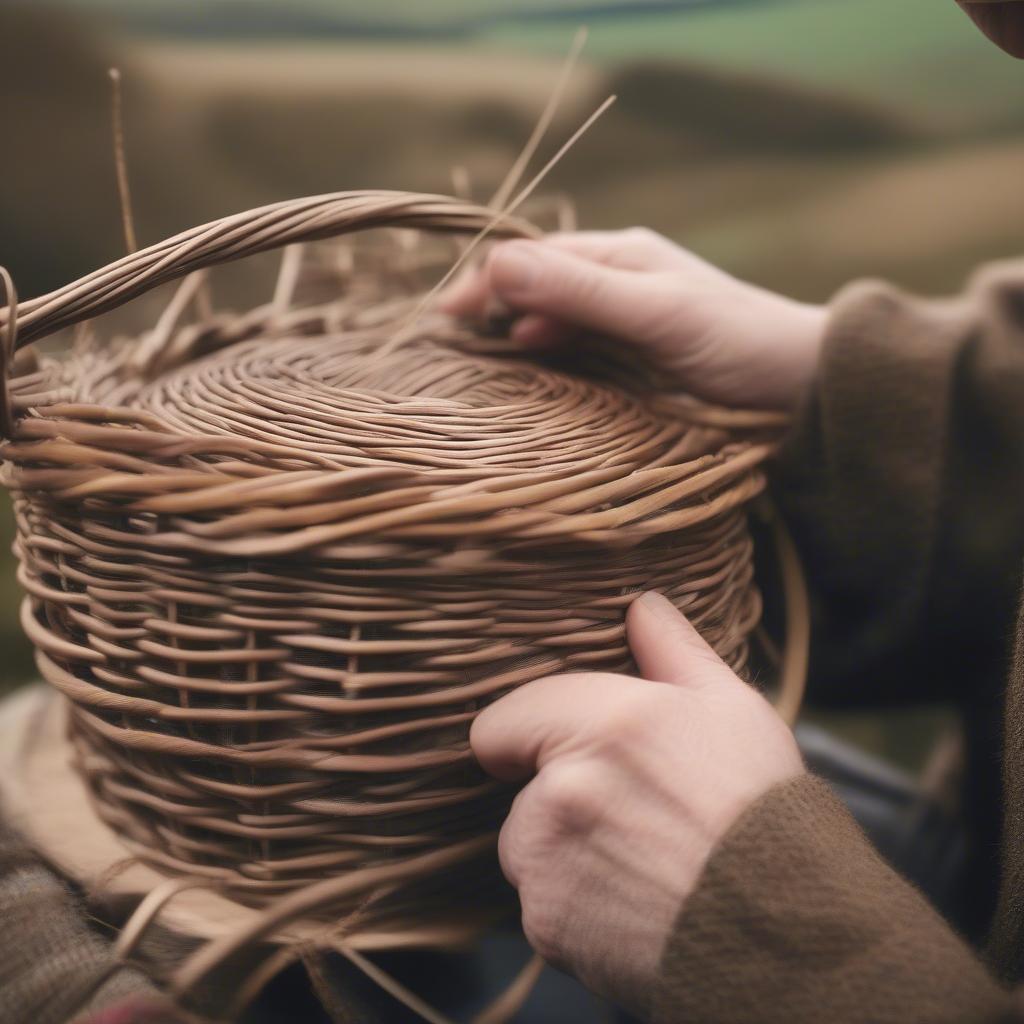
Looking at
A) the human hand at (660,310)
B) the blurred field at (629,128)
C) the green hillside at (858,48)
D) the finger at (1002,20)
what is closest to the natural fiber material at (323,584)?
the human hand at (660,310)

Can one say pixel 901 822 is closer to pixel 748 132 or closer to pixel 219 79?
Answer: pixel 748 132

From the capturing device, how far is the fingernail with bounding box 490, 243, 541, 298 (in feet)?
1.77

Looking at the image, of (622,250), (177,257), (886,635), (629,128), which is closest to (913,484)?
(886,635)

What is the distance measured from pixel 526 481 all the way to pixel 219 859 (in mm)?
224

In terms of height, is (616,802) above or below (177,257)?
below

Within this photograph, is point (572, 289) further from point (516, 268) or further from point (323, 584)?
point (323, 584)

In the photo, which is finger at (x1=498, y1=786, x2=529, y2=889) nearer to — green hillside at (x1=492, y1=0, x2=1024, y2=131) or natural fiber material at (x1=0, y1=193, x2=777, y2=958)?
natural fiber material at (x1=0, y1=193, x2=777, y2=958)

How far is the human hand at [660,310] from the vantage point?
54 centimetres

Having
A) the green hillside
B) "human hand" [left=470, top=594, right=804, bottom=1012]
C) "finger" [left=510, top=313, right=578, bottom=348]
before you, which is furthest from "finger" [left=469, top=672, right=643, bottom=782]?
the green hillside

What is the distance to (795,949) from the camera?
0.34 m

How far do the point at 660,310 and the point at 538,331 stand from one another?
0.25 feet

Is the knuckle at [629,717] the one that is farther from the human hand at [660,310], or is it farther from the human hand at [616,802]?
the human hand at [660,310]

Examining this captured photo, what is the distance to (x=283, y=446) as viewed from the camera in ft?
1.26

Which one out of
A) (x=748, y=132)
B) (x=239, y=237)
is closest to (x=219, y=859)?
(x=239, y=237)
